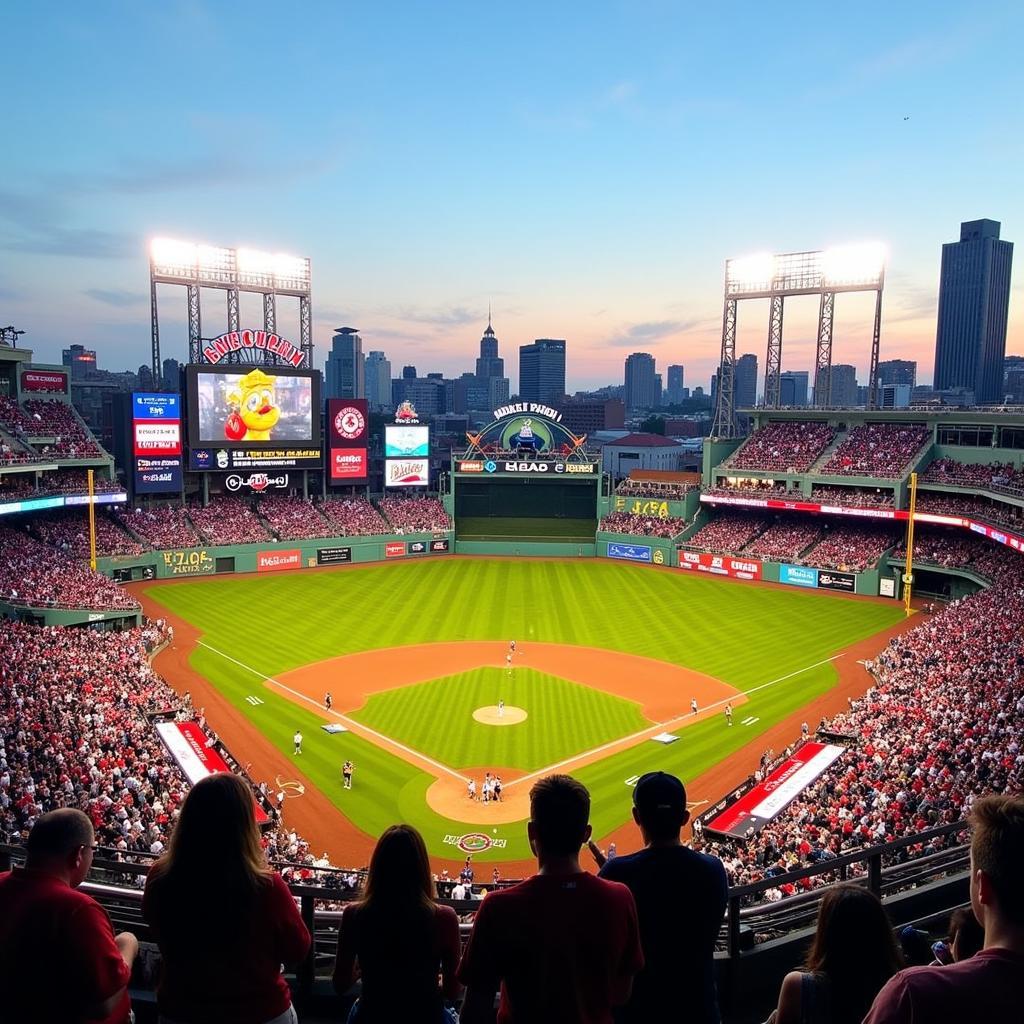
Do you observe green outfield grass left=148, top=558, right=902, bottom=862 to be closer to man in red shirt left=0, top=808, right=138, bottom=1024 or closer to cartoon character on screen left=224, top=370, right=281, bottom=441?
cartoon character on screen left=224, top=370, right=281, bottom=441

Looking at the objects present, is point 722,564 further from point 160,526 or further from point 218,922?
point 218,922

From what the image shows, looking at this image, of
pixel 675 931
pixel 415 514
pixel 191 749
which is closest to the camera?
pixel 675 931

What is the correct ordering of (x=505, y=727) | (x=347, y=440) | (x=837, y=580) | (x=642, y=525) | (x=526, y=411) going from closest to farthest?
1. (x=505, y=727)
2. (x=837, y=580)
3. (x=642, y=525)
4. (x=347, y=440)
5. (x=526, y=411)

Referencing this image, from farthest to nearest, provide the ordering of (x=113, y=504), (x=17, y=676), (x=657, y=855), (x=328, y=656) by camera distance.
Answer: (x=113, y=504) → (x=328, y=656) → (x=17, y=676) → (x=657, y=855)

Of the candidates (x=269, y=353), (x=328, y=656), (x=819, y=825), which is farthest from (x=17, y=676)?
(x=269, y=353)

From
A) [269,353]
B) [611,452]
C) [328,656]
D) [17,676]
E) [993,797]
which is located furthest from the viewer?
[611,452]

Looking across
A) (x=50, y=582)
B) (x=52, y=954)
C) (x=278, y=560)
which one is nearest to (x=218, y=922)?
(x=52, y=954)

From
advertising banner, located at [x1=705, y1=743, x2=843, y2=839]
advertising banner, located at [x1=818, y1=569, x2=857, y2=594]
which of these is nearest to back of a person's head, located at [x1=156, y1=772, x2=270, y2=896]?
advertising banner, located at [x1=705, y1=743, x2=843, y2=839]

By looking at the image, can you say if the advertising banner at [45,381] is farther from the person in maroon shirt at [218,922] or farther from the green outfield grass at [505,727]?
the person in maroon shirt at [218,922]

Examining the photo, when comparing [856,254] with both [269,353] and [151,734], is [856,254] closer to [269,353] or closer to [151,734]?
[269,353]
